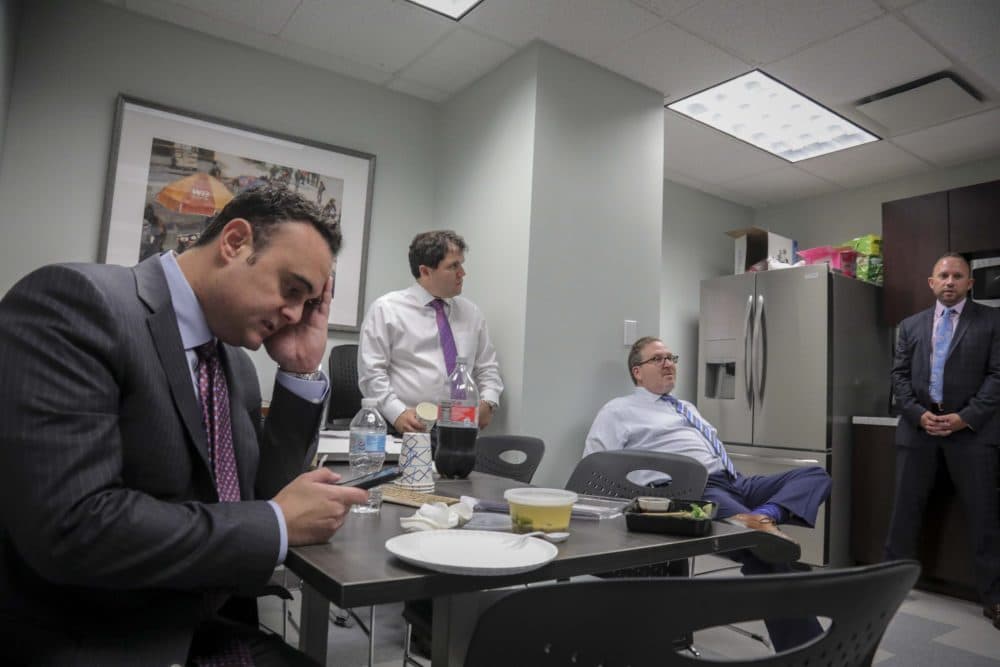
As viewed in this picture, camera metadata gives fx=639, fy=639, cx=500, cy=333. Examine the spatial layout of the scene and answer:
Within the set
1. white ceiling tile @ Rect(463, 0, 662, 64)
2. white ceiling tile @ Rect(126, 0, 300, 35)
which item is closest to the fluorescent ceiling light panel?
white ceiling tile @ Rect(463, 0, 662, 64)

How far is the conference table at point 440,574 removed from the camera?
73cm

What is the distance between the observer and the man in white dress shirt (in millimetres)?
2732

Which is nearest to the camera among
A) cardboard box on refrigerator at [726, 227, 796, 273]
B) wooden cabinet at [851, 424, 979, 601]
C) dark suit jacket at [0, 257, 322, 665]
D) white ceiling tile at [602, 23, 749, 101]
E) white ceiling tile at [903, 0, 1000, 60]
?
dark suit jacket at [0, 257, 322, 665]

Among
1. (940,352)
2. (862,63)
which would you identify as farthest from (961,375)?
(862,63)

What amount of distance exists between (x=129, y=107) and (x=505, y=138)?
1776mm

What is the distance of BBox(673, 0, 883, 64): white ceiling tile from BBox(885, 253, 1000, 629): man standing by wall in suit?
1.50 metres

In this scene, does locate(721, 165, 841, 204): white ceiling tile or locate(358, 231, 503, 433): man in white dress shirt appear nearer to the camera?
locate(358, 231, 503, 433): man in white dress shirt

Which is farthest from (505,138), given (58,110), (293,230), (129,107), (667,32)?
(293,230)

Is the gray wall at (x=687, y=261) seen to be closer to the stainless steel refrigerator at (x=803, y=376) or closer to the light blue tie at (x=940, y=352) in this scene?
the stainless steel refrigerator at (x=803, y=376)

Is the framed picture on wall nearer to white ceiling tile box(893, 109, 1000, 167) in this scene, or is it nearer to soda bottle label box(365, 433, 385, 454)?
soda bottle label box(365, 433, 385, 454)

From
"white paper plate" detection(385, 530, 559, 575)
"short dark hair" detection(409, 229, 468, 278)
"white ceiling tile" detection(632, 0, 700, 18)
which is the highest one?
"white ceiling tile" detection(632, 0, 700, 18)

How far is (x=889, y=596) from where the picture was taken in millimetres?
595

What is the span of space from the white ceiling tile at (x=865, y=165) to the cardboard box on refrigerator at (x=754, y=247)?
1.70ft

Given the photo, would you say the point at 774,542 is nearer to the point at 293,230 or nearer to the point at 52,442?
the point at 293,230
